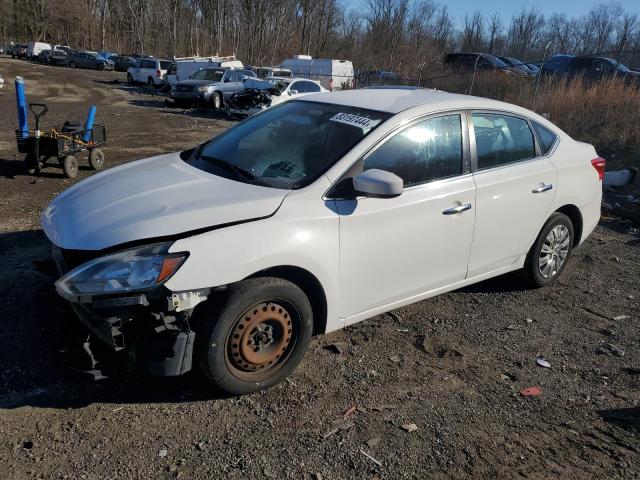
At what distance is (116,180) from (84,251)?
0.84 meters

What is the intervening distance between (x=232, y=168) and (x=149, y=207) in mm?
763

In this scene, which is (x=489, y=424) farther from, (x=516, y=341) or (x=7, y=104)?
(x=7, y=104)

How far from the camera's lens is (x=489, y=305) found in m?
4.71

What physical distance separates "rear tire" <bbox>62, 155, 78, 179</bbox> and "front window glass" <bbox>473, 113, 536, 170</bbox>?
662 centimetres

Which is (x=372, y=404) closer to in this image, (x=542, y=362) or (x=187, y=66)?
(x=542, y=362)

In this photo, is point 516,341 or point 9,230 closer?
point 516,341

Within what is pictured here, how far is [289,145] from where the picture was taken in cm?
383

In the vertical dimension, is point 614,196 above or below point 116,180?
below

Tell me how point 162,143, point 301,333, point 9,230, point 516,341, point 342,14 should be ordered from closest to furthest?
point 301,333 → point 516,341 → point 9,230 → point 162,143 → point 342,14

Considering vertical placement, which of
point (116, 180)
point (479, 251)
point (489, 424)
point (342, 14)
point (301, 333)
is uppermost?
point (342, 14)

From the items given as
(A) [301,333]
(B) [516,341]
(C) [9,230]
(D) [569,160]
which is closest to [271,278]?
(A) [301,333]

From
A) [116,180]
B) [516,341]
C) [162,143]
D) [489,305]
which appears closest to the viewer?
[116,180]

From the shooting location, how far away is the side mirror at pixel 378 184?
10.5 ft

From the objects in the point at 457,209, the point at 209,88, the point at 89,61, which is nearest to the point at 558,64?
the point at 209,88
